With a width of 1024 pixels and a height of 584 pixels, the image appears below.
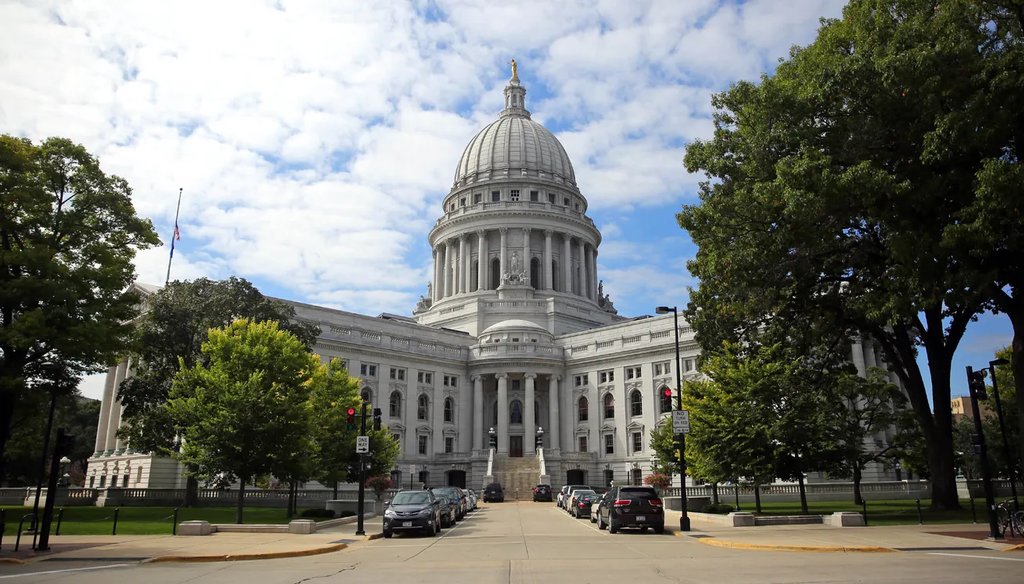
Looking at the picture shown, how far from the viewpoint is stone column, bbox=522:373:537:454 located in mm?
84062

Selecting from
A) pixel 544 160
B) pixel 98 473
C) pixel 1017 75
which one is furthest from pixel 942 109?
pixel 544 160

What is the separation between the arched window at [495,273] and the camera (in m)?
106

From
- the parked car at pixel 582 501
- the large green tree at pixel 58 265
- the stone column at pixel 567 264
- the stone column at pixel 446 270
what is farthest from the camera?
the stone column at pixel 446 270

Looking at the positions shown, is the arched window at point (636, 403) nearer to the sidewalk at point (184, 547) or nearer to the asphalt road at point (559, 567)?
the sidewalk at point (184, 547)

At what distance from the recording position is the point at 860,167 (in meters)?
23.3

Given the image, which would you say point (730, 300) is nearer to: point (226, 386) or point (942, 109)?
point (942, 109)

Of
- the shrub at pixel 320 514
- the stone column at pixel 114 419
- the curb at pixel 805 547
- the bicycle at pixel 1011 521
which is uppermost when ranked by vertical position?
the stone column at pixel 114 419

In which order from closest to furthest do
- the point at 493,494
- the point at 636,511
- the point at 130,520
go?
the point at 636,511 < the point at 130,520 < the point at 493,494

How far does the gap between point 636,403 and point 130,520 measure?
55.7 meters

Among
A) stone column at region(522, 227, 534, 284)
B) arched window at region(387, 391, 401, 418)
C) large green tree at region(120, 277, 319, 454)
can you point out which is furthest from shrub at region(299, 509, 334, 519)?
stone column at region(522, 227, 534, 284)

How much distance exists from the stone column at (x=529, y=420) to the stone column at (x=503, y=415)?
201 cm

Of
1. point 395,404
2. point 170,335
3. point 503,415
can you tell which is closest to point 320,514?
point 170,335

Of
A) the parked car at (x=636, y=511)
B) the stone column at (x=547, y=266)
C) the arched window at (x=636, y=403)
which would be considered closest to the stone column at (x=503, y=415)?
the arched window at (x=636, y=403)

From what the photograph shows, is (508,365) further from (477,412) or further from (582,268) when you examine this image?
(582,268)
